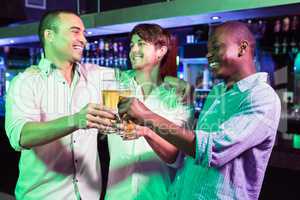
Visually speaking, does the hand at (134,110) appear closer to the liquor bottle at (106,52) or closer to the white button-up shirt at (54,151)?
the white button-up shirt at (54,151)

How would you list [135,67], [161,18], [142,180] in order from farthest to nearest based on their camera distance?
[161,18] → [135,67] → [142,180]

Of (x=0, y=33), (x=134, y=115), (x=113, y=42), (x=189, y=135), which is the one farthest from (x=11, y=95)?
(x=113, y=42)

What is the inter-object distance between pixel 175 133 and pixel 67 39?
837 mm

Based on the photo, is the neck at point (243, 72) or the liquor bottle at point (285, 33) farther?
the liquor bottle at point (285, 33)

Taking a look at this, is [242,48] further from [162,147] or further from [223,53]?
[162,147]

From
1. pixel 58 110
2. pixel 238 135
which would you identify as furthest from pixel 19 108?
pixel 238 135

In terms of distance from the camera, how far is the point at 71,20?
1892 millimetres

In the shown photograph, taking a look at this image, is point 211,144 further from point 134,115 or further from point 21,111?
point 21,111

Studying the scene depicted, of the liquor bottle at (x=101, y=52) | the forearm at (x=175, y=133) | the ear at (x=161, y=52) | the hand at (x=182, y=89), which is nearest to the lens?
the forearm at (x=175, y=133)

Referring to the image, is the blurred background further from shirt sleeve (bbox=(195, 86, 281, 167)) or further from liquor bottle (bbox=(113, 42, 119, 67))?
shirt sleeve (bbox=(195, 86, 281, 167))

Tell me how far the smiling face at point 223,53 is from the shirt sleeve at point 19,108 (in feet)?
2.69

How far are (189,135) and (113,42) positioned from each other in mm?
5252

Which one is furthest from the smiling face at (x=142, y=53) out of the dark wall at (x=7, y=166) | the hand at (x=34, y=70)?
the dark wall at (x=7, y=166)

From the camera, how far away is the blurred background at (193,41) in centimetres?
277
